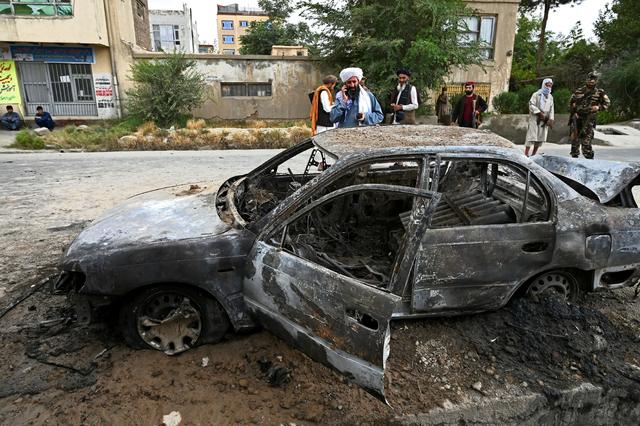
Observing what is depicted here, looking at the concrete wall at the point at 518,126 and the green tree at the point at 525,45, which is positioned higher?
the green tree at the point at 525,45

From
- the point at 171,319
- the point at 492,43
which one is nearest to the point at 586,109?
the point at 171,319

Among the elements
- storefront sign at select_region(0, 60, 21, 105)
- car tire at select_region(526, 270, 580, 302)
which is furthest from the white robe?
storefront sign at select_region(0, 60, 21, 105)

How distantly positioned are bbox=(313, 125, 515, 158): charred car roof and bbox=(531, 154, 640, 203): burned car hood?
31.3 inches

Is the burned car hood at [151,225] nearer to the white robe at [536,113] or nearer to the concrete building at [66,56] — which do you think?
the white robe at [536,113]

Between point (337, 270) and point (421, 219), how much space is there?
0.63m

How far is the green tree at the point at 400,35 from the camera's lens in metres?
15.8

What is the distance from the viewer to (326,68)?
62.1ft

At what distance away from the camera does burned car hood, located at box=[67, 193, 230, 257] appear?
9.20ft

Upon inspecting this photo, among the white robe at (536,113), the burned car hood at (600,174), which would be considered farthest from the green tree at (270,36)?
the burned car hood at (600,174)

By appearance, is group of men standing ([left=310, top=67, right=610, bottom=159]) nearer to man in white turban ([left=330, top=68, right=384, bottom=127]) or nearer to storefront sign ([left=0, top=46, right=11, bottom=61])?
man in white turban ([left=330, top=68, right=384, bottom=127])

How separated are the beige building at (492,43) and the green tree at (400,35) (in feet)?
7.62

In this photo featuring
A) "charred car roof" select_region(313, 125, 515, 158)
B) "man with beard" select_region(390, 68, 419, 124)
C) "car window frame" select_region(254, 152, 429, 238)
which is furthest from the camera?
"man with beard" select_region(390, 68, 419, 124)

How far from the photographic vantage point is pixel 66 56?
1822cm

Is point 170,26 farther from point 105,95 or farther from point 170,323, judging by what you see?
point 170,323
